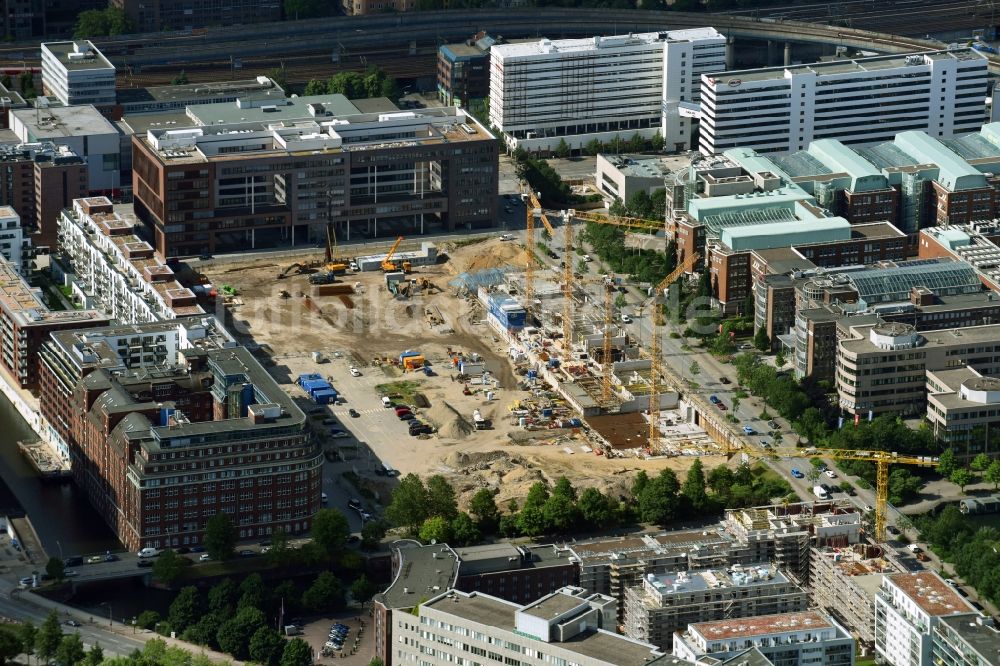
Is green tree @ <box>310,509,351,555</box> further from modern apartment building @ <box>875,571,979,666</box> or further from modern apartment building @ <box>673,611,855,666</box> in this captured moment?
modern apartment building @ <box>875,571,979,666</box>

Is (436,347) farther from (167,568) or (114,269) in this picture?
(167,568)

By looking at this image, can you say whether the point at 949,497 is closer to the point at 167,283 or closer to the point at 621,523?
the point at 621,523

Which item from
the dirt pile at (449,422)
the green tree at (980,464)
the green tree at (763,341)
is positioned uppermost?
the green tree at (763,341)

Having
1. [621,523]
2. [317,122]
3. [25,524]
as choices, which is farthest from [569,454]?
[317,122]

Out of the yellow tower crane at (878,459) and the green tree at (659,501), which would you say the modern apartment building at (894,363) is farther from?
the green tree at (659,501)

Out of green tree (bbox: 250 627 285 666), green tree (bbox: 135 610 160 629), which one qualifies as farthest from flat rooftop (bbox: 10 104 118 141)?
green tree (bbox: 250 627 285 666)

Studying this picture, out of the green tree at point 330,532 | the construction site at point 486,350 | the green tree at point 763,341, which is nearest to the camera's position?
the green tree at point 330,532

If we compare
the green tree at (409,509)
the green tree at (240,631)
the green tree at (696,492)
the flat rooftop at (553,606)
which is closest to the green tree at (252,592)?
the green tree at (240,631)

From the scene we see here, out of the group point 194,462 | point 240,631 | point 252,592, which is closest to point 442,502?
point 194,462
